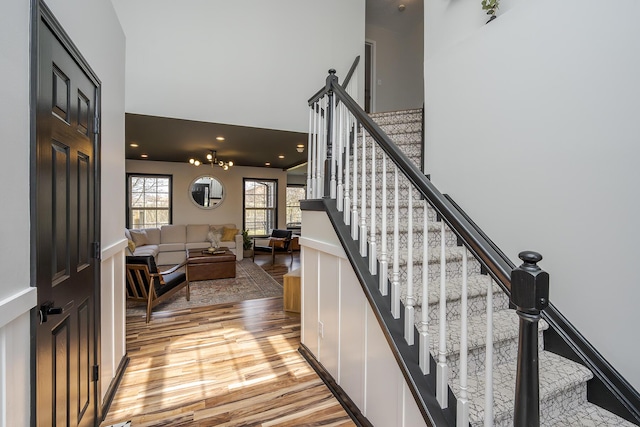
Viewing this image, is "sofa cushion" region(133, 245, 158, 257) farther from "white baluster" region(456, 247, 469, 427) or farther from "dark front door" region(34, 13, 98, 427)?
"white baluster" region(456, 247, 469, 427)

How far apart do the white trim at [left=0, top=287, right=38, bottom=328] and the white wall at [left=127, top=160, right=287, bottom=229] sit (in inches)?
296

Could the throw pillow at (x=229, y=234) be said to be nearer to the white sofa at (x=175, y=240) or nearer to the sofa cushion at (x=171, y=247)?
the white sofa at (x=175, y=240)

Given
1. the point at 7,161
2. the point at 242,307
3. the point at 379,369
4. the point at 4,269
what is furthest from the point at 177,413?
the point at 242,307

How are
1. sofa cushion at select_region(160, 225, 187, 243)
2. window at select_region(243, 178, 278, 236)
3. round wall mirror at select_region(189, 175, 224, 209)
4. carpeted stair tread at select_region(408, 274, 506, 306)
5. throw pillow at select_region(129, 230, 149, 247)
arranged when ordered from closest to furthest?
1. carpeted stair tread at select_region(408, 274, 506, 306)
2. throw pillow at select_region(129, 230, 149, 247)
3. sofa cushion at select_region(160, 225, 187, 243)
4. round wall mirror at select_region(189, 175, 224, 209)
5. window at select_region(243, 178, 278, 236)

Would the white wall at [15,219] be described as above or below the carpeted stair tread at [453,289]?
above

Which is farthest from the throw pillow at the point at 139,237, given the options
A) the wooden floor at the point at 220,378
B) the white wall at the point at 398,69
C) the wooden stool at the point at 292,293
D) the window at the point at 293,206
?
the white wall at the point at 398,69

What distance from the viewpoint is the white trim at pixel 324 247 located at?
2.05m

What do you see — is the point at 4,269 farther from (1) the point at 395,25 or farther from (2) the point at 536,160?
(1) the point at 395,25

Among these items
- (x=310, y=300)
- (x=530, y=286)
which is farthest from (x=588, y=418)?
(x=310, y=300)

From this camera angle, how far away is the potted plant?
8.06 metres

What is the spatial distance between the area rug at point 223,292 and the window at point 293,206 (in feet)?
16.4

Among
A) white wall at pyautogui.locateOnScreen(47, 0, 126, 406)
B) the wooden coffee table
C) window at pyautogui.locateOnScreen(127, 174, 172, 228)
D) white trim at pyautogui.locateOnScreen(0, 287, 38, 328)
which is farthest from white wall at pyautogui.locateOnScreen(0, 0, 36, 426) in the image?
window at pyautogui.locateOnScreen(127, 174, 172, 228)

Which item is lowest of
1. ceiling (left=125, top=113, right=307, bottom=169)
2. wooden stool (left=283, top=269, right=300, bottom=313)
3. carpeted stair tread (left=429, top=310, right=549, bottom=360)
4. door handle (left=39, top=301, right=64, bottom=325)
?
wooden stool (left=283, top=269, right=300, bottom=313)

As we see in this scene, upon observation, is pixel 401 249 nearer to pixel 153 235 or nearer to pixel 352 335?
pixel 352 335
